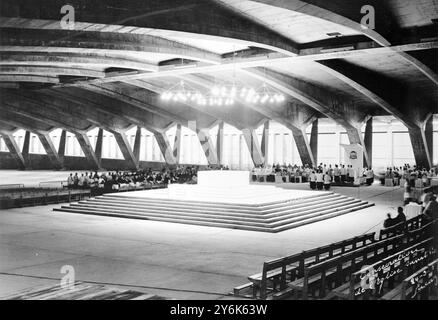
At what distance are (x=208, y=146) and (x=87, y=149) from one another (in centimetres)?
1317

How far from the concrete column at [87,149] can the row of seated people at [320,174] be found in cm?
1797

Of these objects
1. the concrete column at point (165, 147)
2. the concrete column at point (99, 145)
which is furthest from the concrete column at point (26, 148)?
the concrete column at point (165, 147)

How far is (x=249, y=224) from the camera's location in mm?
13172

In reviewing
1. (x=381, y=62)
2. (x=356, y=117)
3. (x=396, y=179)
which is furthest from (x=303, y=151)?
(x=381, y=62)

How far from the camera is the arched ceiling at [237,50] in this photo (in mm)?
12102

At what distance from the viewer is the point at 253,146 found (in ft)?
115

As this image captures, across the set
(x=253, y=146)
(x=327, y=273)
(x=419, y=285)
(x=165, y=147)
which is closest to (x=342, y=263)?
(x=327, y=273)

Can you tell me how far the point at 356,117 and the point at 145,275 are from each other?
84.9 feet

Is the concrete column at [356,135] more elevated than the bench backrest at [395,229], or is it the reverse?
the concrete column at [356,135]

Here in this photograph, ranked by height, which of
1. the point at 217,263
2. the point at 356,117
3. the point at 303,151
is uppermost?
the point at 356,117

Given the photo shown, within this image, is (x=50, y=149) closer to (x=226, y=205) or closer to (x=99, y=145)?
(x=99, y=145)

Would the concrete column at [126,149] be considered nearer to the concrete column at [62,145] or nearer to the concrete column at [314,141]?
the concrete column at [62,145]
